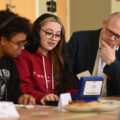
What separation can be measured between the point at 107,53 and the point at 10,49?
0.73m

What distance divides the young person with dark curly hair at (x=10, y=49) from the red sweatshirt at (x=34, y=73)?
53mm

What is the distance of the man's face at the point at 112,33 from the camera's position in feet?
8.14

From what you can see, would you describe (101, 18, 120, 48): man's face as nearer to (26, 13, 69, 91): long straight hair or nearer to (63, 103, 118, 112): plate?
(26, 13, 69, 91): long straight hair

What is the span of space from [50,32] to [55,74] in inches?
10.4

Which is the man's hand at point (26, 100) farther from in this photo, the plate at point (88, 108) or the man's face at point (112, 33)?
the man's face at point (112, 33)

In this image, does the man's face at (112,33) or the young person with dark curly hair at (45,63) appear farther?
the man's face at (112,33)

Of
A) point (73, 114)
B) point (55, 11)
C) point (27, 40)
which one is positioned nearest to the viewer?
point (73, 114)

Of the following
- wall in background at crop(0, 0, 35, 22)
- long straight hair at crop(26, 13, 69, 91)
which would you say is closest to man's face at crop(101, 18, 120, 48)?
long straight hair at crop(26, 13, 69, 91)

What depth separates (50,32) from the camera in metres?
2.16

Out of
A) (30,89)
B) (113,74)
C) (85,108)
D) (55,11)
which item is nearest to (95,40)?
(113,74)

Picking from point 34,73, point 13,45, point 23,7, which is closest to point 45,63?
point 34,73

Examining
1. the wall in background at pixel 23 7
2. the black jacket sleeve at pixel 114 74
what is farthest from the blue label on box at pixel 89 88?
the wall in background at pixel 23 7

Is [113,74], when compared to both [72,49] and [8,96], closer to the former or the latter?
[72,49]

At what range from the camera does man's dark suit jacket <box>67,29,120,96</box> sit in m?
2.44
